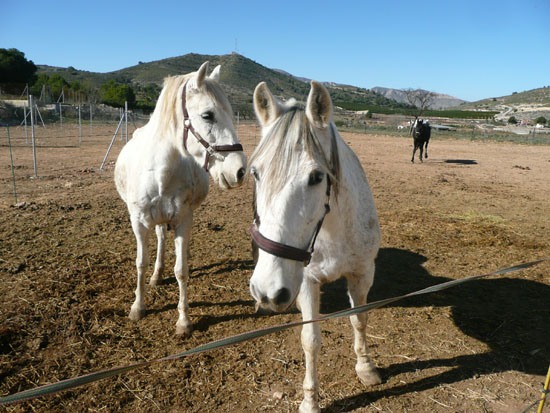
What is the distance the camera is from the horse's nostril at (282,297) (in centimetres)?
147

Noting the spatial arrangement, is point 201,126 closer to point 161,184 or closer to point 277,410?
point 161,184

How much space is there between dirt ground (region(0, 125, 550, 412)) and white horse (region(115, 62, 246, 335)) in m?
0.53

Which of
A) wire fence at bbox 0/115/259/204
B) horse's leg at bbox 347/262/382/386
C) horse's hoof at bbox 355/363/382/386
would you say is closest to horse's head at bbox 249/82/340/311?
horse's leg at bbox 347/262/382/386

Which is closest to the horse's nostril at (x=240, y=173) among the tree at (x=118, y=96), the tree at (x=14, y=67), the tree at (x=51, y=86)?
the tree at (x=51, y=86)

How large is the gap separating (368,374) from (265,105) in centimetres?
221

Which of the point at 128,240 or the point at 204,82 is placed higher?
the point at 204,82

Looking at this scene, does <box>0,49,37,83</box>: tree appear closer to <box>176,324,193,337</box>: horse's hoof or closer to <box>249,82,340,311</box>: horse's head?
<box>176,324,193,337</box>: horse's hoof

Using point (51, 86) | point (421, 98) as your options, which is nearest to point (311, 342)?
point (421, 98)

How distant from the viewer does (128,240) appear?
5.38m

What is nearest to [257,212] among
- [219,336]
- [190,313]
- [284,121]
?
[284,121]

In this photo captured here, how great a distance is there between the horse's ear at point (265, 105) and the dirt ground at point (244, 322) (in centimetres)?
204

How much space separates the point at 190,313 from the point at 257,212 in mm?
2384

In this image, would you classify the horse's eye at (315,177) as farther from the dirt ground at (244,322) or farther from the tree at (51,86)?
the tree at (51,86)

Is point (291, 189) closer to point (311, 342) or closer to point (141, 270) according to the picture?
point (311, 342)
